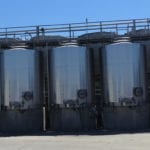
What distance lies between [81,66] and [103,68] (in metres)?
1.41

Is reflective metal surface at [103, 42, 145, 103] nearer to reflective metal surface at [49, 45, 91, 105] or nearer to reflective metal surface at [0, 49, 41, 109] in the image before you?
reflective metal surface at [49, 45, 91, 105]

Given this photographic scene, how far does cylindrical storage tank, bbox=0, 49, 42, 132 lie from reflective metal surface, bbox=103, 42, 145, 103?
179 inches

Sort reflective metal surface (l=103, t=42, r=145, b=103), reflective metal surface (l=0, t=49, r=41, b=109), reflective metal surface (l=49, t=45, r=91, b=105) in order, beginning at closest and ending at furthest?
reflective metal surface (l=103, t=42, r=145, b=103) → reflective metal surface (l=49, t=45, r=91, b=105) → reflective metal surface (l=0, t=49, r=41, b=109)

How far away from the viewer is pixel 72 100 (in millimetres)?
31312

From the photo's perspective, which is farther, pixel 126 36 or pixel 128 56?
pixel 126 36

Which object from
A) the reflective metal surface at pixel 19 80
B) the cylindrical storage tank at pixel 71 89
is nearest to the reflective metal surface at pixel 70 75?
the cylindrical storage tank at pixel 71 89

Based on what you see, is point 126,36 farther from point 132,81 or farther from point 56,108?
point 56,108

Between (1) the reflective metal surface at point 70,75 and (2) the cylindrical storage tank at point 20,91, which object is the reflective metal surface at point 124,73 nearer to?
(1) the reflective metal surface at point 70,75

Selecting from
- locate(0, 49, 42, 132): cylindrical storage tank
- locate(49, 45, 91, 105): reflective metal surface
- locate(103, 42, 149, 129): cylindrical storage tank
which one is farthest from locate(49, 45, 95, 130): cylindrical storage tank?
locate(103, 42, 149, 129): cylindrical storage tank

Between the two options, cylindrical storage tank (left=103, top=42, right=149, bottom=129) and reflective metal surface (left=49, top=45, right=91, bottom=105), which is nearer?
cylindrical storage tank (left=103, top=42, right=149, bottom=129)

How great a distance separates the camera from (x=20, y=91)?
3186 centimetres

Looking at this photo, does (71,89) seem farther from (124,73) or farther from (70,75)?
(124,73)

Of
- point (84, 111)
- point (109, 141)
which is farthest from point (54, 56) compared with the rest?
point (109, 141)

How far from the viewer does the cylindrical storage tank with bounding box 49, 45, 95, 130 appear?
103 feet
